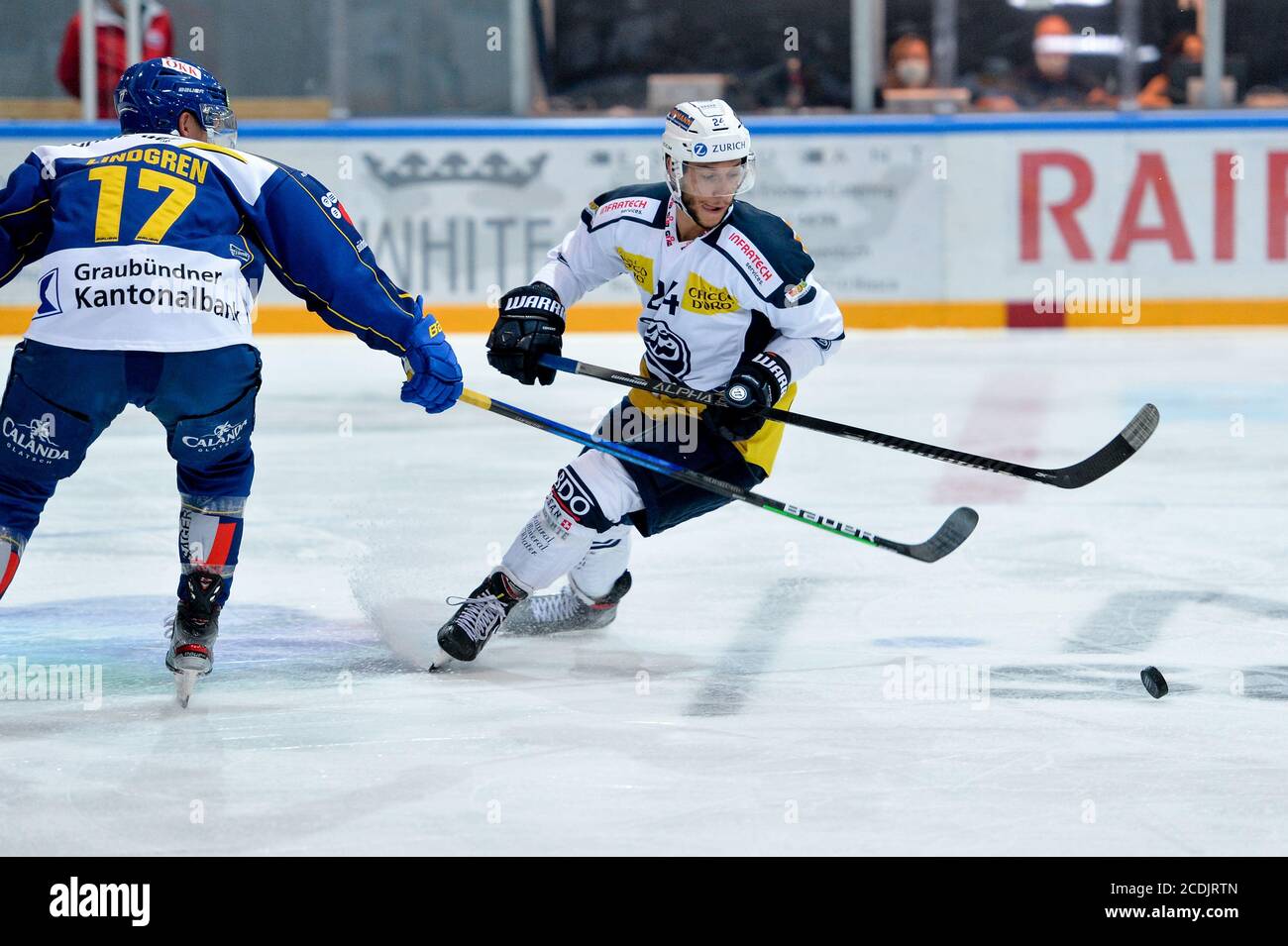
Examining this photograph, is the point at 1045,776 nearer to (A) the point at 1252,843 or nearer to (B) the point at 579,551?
(A) the point at 1252,843

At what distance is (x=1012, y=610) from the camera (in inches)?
160

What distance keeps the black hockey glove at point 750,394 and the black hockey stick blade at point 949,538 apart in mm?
436

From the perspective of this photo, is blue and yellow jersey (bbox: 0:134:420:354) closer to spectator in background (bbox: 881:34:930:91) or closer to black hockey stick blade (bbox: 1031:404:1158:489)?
black hockey stick blade (bbox: 1031:404:1158:489)

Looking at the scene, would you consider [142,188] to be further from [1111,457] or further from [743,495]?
[1111,457]

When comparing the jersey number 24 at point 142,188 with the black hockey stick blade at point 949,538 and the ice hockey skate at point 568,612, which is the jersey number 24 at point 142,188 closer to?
the ice hockey skate at point 568,612

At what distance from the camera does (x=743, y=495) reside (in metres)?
3.69

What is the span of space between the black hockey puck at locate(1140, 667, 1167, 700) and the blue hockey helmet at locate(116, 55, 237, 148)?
1.93 metres

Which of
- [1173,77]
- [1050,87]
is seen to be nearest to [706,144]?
[1050,87]

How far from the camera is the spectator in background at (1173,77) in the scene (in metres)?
→ 9.55

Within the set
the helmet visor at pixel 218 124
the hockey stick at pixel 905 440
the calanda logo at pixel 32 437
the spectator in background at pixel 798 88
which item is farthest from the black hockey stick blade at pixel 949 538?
the spectator in background at pixel 798 88

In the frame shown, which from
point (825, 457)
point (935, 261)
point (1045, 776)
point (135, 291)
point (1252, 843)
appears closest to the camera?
point (1252, 843)
